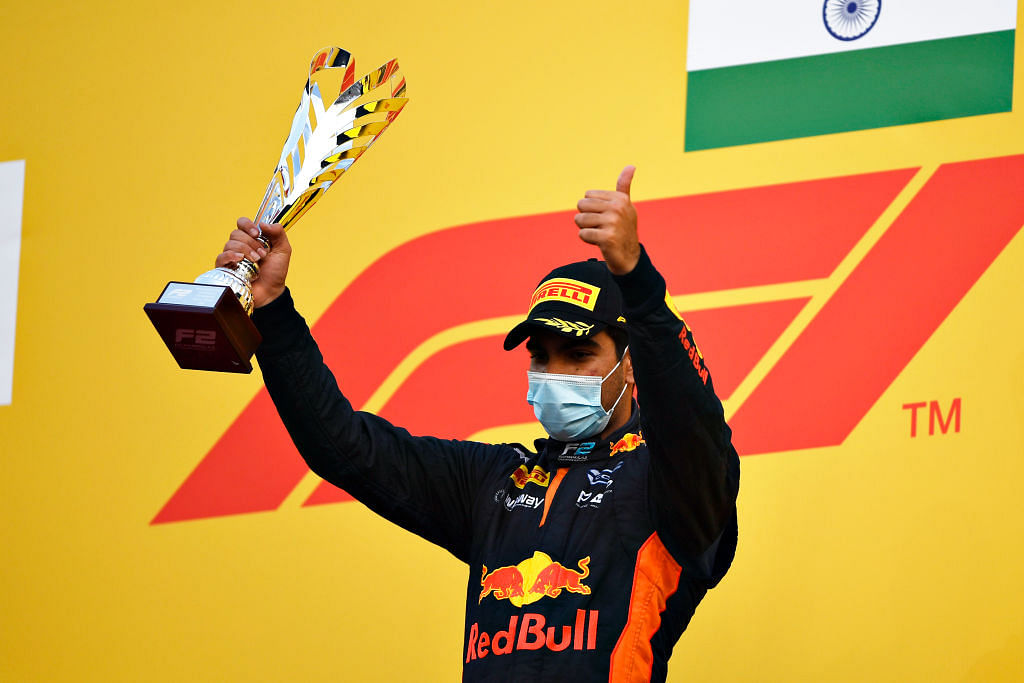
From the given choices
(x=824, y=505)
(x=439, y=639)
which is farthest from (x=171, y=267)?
(x=824, y=505)

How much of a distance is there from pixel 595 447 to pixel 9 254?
5.03ft

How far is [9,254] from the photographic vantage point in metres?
2.98

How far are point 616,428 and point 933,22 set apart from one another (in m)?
0.91

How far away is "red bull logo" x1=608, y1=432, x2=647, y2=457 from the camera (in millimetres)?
2002

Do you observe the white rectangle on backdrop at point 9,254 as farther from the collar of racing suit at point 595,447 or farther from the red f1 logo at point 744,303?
the collar of racing suit at point 595,447

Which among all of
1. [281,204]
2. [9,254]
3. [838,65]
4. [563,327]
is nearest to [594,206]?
[563,327]

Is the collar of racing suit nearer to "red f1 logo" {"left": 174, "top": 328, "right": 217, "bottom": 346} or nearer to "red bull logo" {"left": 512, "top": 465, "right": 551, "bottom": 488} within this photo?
"red bull logo" {"left": 512, "top": 465, "right": 551, "bottom": 488}

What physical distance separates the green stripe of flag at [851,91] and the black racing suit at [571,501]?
2.29 feet

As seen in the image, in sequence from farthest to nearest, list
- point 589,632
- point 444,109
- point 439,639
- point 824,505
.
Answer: point 444,109 < point 439,639 < point 824,505 < point 589,632

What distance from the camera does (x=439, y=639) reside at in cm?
253

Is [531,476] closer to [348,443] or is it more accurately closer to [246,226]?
[348,443]

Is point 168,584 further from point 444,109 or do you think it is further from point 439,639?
point 444,109

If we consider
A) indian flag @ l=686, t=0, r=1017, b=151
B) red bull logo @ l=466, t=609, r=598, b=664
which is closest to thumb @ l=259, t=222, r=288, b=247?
red bull logo @ l=466, t=609, r=598, b=664

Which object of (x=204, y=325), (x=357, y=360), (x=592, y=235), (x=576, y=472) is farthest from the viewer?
(x=357, y=360)
